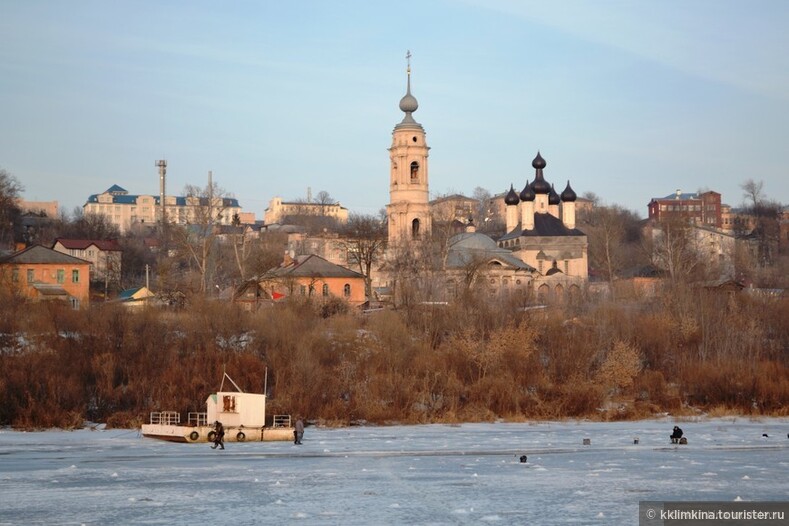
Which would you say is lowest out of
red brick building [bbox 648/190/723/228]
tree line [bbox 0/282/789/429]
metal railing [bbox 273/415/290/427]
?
metal railing [bbox 273/415/290/427]

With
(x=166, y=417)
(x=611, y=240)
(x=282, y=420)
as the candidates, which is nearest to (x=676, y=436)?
(x=282, y=420)

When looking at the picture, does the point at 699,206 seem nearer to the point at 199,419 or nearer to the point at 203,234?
the point at 203,234

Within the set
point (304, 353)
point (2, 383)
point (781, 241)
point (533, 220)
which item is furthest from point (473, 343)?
point (781, 241)

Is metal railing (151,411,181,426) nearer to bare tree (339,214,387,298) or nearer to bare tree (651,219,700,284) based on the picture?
bare tree (339,214,387,298)

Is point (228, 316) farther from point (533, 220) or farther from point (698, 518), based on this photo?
point (533, 220)

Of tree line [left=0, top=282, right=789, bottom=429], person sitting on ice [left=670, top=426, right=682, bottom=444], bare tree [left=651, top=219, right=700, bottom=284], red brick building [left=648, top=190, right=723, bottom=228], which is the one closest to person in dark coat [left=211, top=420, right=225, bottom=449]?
tree line [left=0, top=282, right=789, bottom=429]

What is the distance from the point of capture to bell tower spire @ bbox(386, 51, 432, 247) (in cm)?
7994

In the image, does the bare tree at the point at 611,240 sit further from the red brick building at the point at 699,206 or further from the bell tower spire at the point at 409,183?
the bell tower spire at the point at 409,183

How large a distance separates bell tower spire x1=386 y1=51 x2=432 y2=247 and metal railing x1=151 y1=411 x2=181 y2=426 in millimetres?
40138

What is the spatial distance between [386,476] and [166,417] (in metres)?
15.9

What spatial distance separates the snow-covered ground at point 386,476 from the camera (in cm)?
2188

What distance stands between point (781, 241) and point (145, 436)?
336 feet

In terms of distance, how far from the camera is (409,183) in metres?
80.2

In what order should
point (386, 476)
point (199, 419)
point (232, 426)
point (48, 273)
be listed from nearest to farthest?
1. point (386, 476)
2. point (232, 426)
3. point (199, 419)
4. point (48, 273)
